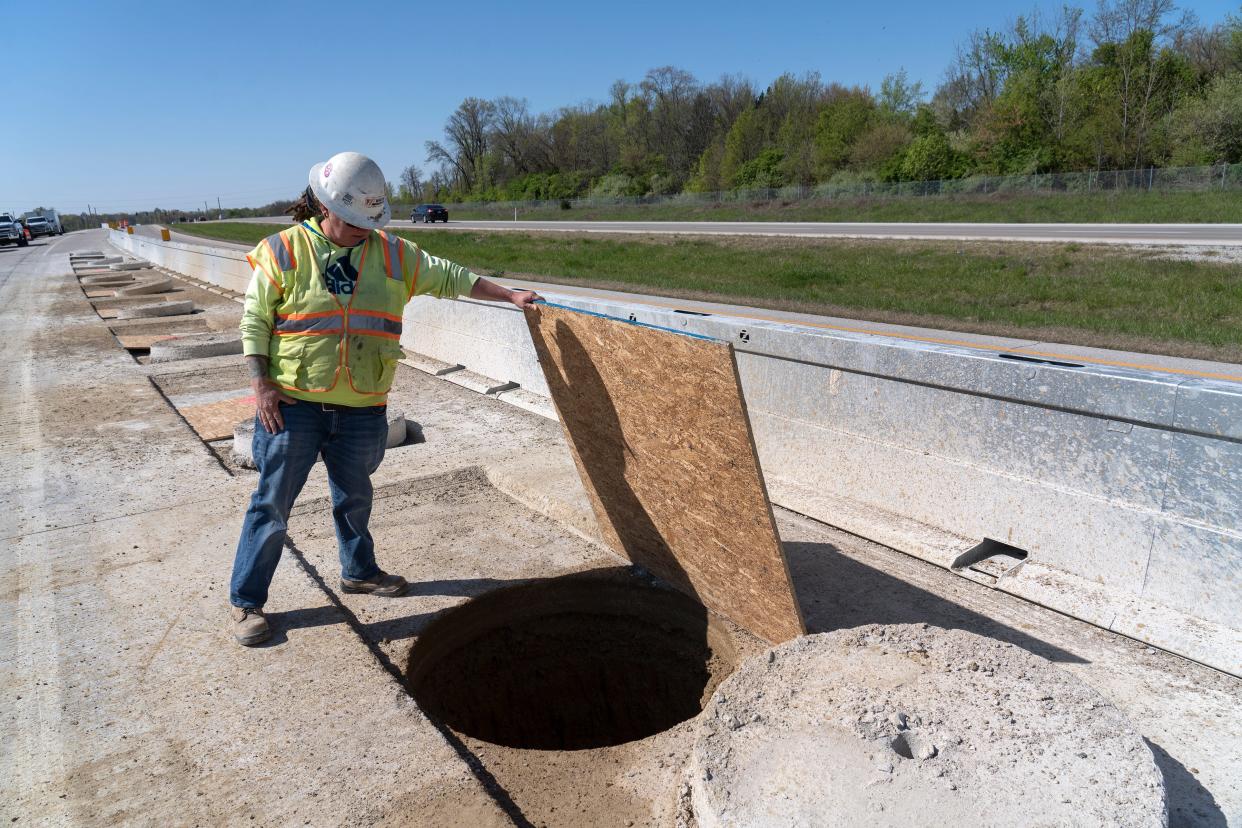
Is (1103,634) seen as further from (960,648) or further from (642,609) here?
(642,609)

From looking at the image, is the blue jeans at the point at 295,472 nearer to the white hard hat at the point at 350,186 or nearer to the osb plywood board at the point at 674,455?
the white hard hat at the point at 350,186

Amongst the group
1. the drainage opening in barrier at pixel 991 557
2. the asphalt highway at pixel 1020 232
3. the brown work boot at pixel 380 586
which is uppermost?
the asphalt highway at pixel 1020 232

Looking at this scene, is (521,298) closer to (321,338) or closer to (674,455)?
(321,338)

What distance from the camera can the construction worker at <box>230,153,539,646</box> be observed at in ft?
12.4

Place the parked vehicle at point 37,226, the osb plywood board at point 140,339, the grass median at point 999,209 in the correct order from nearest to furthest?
1. the osb plywood board at point 140,339
2. the grass median at point 999,209
3. the parked vehicle at point 37,226

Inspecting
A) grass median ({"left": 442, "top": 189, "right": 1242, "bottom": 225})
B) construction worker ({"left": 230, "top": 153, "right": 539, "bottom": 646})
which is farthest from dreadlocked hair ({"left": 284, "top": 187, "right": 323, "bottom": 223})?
grass median ({"left": 442, "top": 189, "right": 1242, "bottom": 225})

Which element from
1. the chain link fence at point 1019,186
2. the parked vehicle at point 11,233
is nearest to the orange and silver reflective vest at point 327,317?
the chain link fence at point 1019,186

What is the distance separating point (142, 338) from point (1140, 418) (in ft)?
49.1

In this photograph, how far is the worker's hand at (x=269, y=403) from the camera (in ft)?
12.6

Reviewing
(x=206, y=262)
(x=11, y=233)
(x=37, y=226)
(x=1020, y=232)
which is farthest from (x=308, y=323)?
(x=37, y=226)

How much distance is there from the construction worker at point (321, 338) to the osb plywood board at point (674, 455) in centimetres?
53

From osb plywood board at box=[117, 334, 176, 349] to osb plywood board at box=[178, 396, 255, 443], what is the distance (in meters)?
5.25

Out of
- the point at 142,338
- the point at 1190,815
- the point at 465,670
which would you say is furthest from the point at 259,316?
the point at 142,338

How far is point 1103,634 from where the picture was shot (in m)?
3.94
